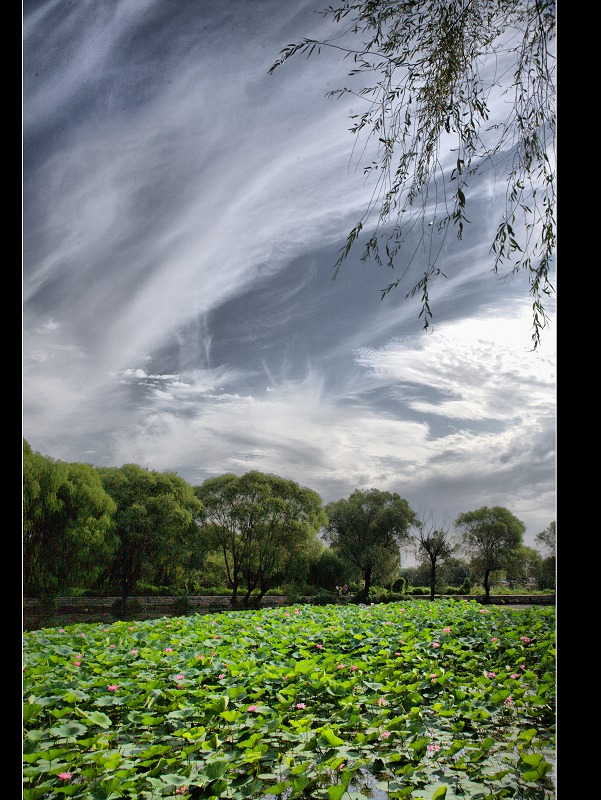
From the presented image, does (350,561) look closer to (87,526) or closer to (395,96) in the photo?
(87,526)

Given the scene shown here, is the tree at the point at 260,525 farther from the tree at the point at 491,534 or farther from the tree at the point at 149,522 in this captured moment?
the tree at the point at 491,534

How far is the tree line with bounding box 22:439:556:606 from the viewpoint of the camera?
8.36 feet

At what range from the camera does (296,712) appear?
5.35 feet

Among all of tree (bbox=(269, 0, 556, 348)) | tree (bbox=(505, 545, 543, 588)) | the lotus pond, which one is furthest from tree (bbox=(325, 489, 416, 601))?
tree (bbox=(269, 0, 556, 348))

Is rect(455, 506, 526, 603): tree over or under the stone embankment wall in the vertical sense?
over

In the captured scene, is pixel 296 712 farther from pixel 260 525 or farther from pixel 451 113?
pixel 451 113

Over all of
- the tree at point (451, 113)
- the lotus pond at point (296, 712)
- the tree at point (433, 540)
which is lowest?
the lotus pond at point (296, 712)

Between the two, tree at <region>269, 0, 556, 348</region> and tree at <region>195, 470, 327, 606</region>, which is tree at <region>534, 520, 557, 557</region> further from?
tree at <region>195, 470, 327, 606</region>

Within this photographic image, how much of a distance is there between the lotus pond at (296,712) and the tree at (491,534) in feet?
0.96

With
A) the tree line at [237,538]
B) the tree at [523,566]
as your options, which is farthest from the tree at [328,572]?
the tree at [523,566]

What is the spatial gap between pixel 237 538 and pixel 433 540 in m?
1.00

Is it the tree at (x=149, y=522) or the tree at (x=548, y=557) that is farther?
the tree at (x=149, y=522)

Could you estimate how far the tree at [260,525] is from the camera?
104 inches
